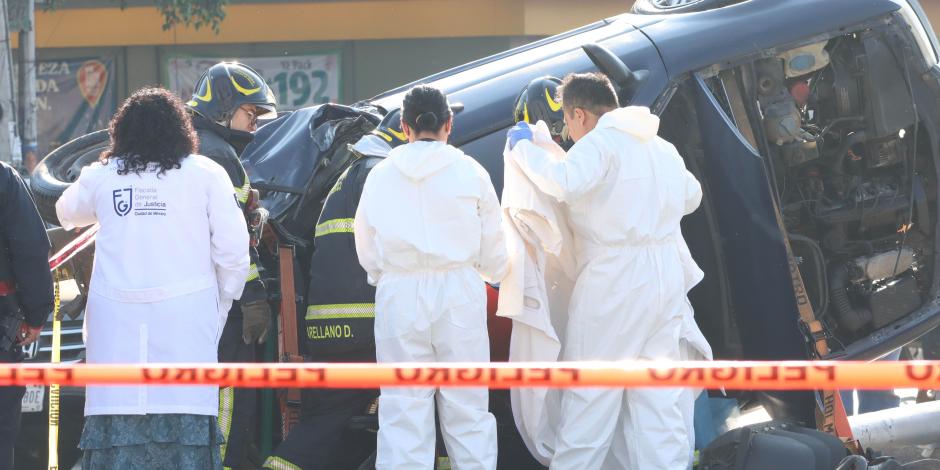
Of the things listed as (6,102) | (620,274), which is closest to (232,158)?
(620,274)

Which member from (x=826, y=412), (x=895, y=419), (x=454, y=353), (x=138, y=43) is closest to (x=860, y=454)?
(x=826, y=412)

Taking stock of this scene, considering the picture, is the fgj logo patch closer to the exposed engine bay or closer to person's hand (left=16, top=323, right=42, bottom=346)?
person's hand (left=16, top=323, right=42, bottom=346)

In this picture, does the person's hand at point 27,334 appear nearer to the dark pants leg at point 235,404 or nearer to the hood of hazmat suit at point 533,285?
the dark pants leg at point 235,404

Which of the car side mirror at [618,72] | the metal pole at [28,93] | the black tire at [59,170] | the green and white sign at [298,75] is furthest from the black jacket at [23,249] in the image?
the green and white sign at [298,75]

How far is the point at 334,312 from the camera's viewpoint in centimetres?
502

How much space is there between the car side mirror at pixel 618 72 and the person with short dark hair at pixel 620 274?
0.49 m

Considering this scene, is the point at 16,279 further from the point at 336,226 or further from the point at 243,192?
the point at 336,226

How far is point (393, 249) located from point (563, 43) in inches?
80.3

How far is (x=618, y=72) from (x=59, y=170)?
2.76m

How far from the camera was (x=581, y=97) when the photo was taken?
16.6ft

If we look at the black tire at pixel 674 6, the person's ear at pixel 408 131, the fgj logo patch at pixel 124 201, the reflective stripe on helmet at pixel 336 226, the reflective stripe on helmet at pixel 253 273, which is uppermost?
the black tire at pixel 674 6

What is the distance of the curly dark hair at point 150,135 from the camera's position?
4.34 meters

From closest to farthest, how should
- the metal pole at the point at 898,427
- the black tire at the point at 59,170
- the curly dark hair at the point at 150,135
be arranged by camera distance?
the curly dark hair at the point at 150,135 < the black tire at the point at 59,170 < the metal pole at the point at 898,427

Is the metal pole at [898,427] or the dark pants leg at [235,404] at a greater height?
the dark pants leg at [235,404]
